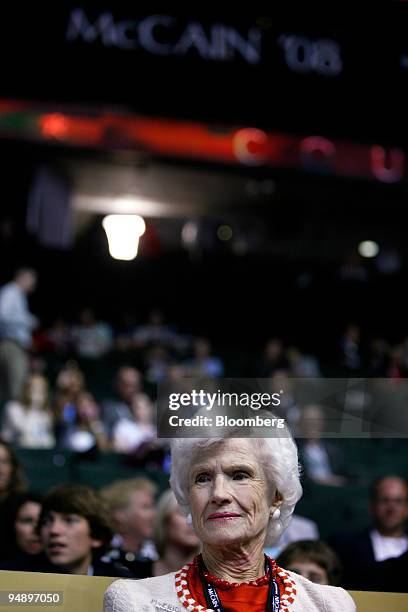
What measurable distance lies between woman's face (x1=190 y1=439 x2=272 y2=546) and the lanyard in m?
0.08

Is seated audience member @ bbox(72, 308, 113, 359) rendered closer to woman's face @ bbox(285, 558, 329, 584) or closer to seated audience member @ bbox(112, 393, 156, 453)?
seated audience member @ bbox(112, 393, 156, 453)

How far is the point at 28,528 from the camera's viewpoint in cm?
260

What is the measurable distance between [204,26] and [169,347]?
742cm

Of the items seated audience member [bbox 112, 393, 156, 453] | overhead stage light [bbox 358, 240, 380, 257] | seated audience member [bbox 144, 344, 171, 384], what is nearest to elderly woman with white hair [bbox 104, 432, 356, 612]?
seated audience member [bbox 112, 393, 156, 453]

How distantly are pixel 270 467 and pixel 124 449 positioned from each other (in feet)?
14.2

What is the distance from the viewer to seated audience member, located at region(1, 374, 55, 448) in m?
6.59

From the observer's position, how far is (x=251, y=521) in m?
1.87

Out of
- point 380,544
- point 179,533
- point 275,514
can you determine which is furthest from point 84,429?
point 275,514

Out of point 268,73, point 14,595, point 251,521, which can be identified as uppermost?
point 268,73

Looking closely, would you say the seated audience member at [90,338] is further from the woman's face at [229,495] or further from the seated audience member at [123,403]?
the woman's face at [229,495]

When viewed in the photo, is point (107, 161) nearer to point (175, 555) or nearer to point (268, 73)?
point (268, 73)

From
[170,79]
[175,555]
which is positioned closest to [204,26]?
[170,79]

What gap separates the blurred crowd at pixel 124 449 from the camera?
7.30 feet

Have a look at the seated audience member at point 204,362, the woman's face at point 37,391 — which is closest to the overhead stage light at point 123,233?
the seated audience member at point 204,362
